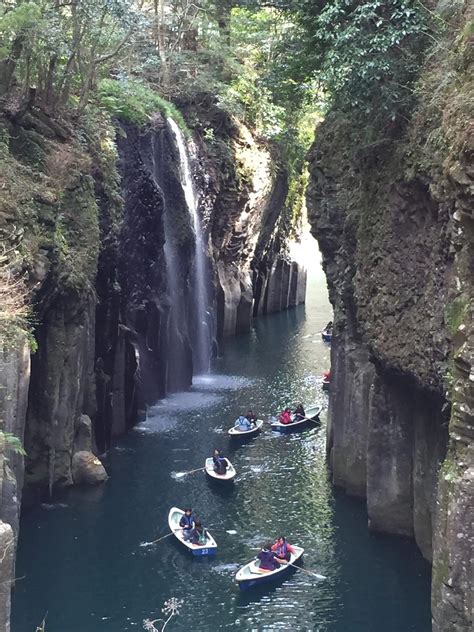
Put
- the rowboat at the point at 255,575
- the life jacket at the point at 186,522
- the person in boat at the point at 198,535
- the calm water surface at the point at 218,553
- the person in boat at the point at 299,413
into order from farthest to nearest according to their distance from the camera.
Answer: the person in boat at the point at 299,413, the life jacket at the point at 186,522, the person in boat at the point at 198,535, the rowboat at the point at 255,575, the calm water surface at the point at 218,553

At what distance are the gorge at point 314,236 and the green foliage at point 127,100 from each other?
112 millimetres

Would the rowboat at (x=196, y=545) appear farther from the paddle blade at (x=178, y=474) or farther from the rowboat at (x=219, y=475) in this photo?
the paddle blade at (x=178, y=474)

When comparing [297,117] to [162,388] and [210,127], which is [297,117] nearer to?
[210,127]

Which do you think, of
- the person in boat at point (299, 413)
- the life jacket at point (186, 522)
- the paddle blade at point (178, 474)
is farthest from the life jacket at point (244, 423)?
the life jacket at point (186, 522)

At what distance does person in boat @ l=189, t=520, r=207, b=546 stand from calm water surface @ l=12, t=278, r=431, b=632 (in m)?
0.44

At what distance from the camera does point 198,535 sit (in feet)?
67.1

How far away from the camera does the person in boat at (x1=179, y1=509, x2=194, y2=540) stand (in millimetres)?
20531

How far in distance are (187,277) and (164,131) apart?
7597 mm

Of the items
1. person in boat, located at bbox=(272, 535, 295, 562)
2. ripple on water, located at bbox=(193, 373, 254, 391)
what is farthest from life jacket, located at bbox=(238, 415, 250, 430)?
person in boat, located at bbox=(272, 535, 295, 562)

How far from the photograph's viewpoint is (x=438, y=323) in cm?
1698

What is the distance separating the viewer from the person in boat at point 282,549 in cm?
1925

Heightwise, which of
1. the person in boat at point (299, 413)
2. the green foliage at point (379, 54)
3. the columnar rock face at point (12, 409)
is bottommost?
the person in boat at point (299, 413)

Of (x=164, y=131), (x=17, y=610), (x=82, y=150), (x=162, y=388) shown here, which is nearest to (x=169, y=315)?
(x=162, y=388)

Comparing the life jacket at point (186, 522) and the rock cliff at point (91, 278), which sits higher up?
the rock cliff at point (91, 278)
